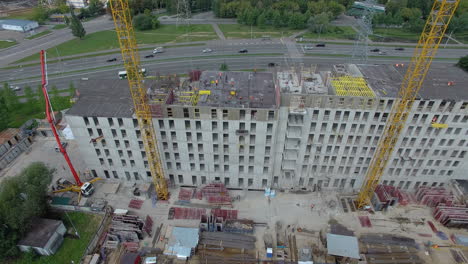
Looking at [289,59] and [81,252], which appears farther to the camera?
[289,59]

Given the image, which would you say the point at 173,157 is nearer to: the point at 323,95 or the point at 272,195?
the point at 272,195

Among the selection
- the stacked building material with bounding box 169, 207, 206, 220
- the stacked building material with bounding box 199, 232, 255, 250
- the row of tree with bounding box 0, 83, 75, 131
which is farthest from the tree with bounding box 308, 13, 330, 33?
the stacked building material with bounding box 199, 232, 255, 250

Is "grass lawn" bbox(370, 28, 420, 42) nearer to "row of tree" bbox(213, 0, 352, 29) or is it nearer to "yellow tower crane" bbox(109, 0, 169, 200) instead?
"row of tree" bbox(213, 0, 352, 29)

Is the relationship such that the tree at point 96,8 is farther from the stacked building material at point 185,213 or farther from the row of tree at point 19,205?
the stacked building material at point 185,213

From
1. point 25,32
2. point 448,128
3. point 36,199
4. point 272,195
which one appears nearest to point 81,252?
point 36,199

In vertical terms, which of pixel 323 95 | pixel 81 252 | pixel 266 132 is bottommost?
pixel 81 252

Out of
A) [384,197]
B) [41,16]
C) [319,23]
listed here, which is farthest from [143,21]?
[384,197]

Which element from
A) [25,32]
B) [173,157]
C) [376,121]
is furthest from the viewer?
[25,32]
